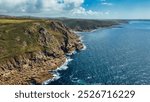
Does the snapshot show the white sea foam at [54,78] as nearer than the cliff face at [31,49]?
Yes

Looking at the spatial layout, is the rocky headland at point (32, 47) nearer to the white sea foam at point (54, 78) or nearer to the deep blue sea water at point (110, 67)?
the white sea foam at point (54, 78)

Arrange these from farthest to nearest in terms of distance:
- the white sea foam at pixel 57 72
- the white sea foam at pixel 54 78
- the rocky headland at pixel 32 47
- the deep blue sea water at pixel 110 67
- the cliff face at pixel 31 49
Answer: the rocky headland at pixel 32 47 < the cliff face at pixel 31 49 < the white sea foam at pixel 57 72 < the white sea foam at pixel 54 78 < the deep blue sea water at pixel 110 67

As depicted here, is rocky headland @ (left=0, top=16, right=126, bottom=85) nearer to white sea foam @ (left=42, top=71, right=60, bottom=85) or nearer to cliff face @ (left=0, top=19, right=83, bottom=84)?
cliff face @ (left=0, top=19, right=83, bottom=84)

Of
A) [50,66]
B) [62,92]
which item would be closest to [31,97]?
[62,92]

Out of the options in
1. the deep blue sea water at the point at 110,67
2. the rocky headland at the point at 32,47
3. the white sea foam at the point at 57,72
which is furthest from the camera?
the rocky headland at the point at 32,47

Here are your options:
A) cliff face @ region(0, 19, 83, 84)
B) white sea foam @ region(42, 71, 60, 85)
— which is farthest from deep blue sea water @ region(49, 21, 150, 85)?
cliff face @ region(0, 19, 83, 84)

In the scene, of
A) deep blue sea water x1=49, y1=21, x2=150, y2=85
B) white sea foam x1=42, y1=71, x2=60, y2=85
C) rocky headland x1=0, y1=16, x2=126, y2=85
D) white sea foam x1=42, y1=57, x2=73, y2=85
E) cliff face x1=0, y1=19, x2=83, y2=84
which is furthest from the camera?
rocky headland x1=0, y1=16, x2=126, y2=85

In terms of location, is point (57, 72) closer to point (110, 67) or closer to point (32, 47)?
point (110, 67)

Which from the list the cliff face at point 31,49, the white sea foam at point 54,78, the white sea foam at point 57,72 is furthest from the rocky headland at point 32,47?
the white sea foam at point 57,72

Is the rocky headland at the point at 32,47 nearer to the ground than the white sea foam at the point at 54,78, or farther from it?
farther from it
